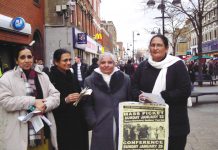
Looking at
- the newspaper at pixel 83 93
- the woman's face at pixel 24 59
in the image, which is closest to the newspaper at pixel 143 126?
the newspaper at pixel 83 93

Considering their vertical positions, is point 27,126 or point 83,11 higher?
point 83,11

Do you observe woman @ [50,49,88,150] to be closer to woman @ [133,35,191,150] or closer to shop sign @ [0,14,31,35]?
woman @ [133,35,191,150]

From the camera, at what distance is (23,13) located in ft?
57.8

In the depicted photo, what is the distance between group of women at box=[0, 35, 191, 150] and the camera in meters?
3.79

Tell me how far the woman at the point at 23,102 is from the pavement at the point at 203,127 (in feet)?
11.5

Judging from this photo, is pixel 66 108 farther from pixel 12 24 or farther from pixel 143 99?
pixel 12 24

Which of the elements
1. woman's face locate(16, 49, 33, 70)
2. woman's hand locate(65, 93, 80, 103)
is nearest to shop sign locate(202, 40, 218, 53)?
woman's hand locate(65, 93, 80, 103)

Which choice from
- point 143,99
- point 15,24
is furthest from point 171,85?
point 15,24

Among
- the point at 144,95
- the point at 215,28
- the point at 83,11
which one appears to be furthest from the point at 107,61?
the point at 215,28

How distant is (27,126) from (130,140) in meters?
1.17

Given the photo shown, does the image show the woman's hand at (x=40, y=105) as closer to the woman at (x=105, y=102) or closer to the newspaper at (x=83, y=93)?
the newspaper at (x=83, y=93)

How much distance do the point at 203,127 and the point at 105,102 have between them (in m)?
4.98

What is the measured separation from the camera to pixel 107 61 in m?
4.25

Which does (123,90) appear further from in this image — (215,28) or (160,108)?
(215,28)
